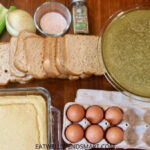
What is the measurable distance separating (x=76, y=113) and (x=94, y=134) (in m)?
0.14

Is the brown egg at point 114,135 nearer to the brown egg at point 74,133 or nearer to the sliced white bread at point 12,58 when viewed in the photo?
the brown egg at point 74,133

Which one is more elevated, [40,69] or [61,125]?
[40,69]

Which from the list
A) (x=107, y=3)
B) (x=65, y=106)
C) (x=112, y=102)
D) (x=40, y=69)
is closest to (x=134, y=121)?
(x=112, y=102)

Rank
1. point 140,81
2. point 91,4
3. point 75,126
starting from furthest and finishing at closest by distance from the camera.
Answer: point 91,4, point 75,126, point 140,81

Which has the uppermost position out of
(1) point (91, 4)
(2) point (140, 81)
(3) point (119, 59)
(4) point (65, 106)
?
(1) point (91, 4)

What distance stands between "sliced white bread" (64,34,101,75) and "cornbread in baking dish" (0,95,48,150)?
0.94ft

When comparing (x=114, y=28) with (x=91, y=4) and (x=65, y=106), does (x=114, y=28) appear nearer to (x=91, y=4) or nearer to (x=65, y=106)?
(x=91, y=4)

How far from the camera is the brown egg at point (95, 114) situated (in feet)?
4.33

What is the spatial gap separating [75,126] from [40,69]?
0.38 metres

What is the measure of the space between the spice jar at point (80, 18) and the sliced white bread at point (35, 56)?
0.75 ft

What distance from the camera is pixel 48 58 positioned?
1.42 meters

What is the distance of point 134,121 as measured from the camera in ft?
4.49

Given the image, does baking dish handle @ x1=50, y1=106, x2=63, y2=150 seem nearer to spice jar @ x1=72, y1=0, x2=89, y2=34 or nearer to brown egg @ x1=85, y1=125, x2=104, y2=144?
brown egg @ x1=85, y1=125, x2=104, y2=144

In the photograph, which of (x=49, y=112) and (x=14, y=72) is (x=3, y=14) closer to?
(x=14, y=72)
